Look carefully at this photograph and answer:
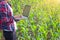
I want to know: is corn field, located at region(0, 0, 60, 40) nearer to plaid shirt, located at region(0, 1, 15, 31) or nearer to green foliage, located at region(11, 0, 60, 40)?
green foliage, located at region(11, 0, 60, 40)

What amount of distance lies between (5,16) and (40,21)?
2.20m

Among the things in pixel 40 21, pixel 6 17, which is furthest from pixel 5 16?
pixel 40 21

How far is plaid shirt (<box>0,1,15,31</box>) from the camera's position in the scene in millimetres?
3754

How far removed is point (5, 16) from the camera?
376 cm

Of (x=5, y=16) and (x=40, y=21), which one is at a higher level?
(x=5, y=16)

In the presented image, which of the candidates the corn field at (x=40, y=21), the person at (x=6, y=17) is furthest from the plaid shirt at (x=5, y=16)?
the corn field at (x=40, y=21)

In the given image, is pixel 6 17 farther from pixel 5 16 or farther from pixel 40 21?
pixel 40 21

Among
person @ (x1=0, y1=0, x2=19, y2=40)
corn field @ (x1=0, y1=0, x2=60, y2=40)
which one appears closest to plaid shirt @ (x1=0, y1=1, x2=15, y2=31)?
person @ (x1=0, y1=0, x2=19, y2=40)

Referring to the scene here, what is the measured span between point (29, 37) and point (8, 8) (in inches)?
56.1

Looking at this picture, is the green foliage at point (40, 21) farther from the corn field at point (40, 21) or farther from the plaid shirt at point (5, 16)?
the plaid shirt at point (5, 16)

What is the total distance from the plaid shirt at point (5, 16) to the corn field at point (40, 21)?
124 centimetres

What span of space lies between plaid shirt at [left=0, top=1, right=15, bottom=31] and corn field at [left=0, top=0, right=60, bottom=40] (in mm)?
1241

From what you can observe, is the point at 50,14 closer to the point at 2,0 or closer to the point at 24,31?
the point at 24,31

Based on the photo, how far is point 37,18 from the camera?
19.7ft
